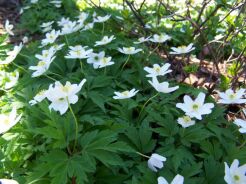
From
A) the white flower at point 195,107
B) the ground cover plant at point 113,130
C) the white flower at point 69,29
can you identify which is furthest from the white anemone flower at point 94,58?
the white flower at point 195,107

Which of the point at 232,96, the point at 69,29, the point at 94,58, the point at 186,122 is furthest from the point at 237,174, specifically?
the point at 69,29

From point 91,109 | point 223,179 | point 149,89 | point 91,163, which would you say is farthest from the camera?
point 149,89

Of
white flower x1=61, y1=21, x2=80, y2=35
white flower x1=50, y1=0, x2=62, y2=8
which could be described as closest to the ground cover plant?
white flower x1=61, y1=21, x2=80, y2=35

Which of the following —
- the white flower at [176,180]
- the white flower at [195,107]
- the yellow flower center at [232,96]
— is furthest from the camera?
the yellow flower center at [232,96]

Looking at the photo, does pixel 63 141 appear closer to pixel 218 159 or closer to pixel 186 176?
pixel 186 176

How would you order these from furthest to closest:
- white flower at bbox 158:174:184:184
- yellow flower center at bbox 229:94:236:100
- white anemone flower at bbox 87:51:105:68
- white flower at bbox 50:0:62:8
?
1. white flower at bbox 50:0:62:8
2. white anemone flower at bbox 87:51:105:68
3. yellow flower center at bbox 229:94:236:100
4. white flower at bbox 158:174:184:184

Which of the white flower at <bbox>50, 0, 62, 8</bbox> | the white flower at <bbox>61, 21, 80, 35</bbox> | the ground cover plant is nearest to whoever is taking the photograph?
the ground cover plant

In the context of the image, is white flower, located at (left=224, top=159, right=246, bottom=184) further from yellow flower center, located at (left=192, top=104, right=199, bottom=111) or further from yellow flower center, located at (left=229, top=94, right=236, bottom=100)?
yellow flower center, located at (left=229, top=94, right=236, bottom=100)

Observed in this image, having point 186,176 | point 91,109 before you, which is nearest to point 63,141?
point 91,109

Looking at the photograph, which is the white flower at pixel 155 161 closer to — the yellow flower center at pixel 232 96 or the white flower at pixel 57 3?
the yellow flower center at pixel 232 96
